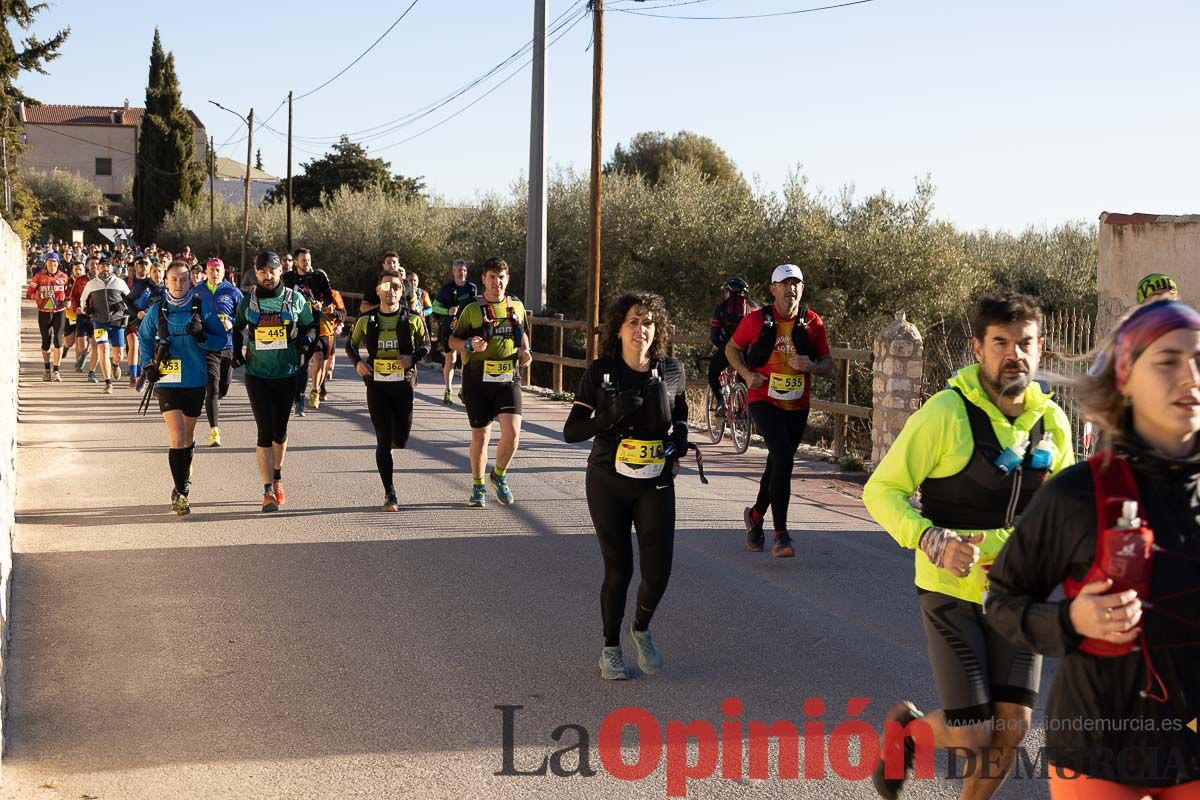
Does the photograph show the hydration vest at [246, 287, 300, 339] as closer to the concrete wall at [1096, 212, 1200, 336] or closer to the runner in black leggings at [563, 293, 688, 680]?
the runner in black leggings at [563, 293, 688, 680]

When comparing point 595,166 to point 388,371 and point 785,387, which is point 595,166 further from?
point 785,387

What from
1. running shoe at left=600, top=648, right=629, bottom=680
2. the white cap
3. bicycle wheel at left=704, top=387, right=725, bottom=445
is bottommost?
running shoe at left=600, top=648, right=629, bottom=680

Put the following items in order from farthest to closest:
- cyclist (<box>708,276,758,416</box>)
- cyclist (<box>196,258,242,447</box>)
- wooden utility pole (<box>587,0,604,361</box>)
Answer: wooden utility pole (<box>587,0,604,361</box>) → cyclist (<box>708,276,758,416</box>) → cyclist (<box>196,258,242,447</box>)

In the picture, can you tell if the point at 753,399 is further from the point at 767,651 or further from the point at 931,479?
the point at 931,479

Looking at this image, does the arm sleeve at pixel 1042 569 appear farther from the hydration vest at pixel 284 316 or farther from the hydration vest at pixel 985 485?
the hydration vest at pixel 284 316

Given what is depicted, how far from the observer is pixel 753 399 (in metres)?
8.53

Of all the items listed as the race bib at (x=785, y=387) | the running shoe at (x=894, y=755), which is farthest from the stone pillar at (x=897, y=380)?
the running shoe at (x=894, y=755)

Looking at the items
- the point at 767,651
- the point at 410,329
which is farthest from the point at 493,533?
the point at 767,651

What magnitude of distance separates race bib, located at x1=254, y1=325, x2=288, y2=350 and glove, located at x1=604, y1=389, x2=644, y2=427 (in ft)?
15.9

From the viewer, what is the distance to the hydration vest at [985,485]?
3.98 m

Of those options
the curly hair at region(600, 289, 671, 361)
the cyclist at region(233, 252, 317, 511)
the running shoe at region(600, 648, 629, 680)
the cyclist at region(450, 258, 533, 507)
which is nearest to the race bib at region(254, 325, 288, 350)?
the cyclist at region(233, 252, 317, 511)

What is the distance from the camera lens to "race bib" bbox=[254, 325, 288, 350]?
1000 centimetres

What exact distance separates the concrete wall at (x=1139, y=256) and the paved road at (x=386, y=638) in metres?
4.20

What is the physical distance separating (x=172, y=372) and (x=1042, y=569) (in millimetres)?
8342
